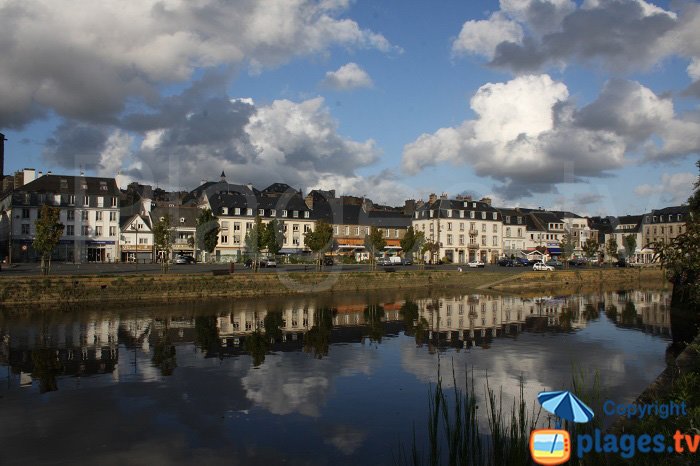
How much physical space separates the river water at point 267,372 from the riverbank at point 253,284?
3.58 m

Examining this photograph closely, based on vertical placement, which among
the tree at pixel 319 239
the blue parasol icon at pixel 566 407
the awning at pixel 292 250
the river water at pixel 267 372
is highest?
the tree at pixel 319 239

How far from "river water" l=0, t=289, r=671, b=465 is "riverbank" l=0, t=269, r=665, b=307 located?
3.58m

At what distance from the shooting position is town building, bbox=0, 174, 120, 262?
76.2 metres

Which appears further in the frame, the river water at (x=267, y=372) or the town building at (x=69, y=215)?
the town building at (x=69, y=215)

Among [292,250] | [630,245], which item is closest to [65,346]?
[292,250]

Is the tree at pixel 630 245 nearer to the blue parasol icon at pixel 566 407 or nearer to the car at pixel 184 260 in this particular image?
the car at pixel 184 260

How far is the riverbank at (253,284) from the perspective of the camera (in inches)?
1668

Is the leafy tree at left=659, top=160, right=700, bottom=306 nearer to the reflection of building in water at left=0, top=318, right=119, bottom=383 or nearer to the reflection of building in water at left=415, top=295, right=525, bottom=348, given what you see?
the reflection of building in water at left=415, top=295, right=525, bottom=348

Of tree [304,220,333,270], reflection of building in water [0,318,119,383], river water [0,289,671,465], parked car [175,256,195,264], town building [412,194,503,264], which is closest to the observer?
river water [0,289,671,465]

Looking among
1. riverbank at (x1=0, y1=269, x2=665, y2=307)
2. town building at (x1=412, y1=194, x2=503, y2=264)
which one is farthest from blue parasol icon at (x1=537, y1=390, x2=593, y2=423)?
town building at (x1=412, y1=194, x2=503, y2=264)

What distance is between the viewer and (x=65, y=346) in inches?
1095

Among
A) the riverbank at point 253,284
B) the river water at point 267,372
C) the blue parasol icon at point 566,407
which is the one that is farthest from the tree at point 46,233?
the blue parasol icon at point 566,407

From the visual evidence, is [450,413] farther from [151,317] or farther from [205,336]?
[151,317]

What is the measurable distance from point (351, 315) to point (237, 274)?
15.9 metres
